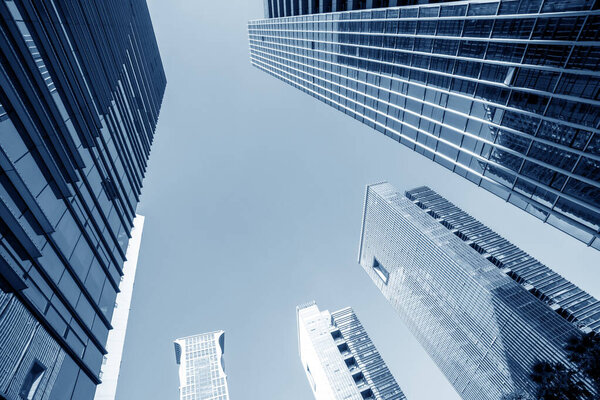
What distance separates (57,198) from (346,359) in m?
125

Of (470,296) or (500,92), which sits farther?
(470,296)

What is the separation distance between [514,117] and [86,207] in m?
29.0

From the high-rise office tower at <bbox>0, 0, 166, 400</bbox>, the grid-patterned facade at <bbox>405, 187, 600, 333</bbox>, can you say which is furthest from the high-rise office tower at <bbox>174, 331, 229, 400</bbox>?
the high-rise office tower at <bbox>0, 0, 166, 400</bbox>

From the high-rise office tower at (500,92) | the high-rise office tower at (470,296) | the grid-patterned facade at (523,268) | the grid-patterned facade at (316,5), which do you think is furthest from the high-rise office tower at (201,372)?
the high-rise office tower at (500,92)

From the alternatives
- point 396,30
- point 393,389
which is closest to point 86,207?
point 396,30

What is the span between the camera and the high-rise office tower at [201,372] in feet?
575

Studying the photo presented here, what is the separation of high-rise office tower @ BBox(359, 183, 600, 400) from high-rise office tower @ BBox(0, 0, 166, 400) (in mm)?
82885

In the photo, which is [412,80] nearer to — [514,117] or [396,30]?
[396,30]

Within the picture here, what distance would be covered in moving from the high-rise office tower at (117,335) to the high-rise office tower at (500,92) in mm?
30019

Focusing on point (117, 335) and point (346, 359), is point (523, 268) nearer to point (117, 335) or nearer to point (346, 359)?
point (346, 359)

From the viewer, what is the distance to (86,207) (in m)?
21.2

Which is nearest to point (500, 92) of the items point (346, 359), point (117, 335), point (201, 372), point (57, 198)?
point (57, 198)

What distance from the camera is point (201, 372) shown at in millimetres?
184125

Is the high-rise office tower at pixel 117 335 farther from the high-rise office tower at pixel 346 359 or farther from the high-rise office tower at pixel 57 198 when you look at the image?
the high-rise office tower at pixel 346 359
